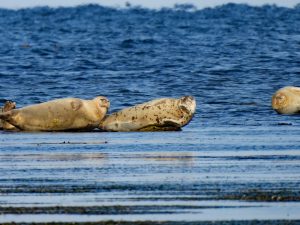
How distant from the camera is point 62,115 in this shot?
17.3 meters

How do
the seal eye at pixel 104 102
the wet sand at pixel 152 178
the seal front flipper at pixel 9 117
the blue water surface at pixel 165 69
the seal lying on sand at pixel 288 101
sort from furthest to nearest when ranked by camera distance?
the blue water surface at pixel 165 69
the seal lying on sand at pixel 288 101
the seal front flipper at pixel 9 117
the seal eye at pixel 104 102
the wet sand at pixel 152 178

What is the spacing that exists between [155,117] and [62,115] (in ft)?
4.18

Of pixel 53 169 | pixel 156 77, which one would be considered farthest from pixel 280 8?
pixel 53 169

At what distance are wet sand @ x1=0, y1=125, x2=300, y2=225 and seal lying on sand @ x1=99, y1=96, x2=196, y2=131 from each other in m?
0.43

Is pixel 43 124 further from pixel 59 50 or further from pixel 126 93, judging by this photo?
pixel 59 50

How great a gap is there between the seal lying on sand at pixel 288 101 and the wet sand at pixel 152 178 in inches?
111

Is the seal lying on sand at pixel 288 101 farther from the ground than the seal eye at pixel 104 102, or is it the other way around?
the seal eye at pixel 104 102

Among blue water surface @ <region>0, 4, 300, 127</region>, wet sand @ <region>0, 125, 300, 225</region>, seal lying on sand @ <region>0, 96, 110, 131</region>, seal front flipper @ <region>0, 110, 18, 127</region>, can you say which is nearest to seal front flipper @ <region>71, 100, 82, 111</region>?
seal lying on sand @ <region>0, 96, 110, 131</region>

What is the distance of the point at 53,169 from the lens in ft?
41.8

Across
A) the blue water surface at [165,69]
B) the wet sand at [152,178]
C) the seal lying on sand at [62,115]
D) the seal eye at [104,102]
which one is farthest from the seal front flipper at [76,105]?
the blue water surface at [165,69]

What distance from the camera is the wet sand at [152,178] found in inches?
384

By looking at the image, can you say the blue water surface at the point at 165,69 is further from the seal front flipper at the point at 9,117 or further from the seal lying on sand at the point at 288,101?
the seal front flipper at the point at 9,117

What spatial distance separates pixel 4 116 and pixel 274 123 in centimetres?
397

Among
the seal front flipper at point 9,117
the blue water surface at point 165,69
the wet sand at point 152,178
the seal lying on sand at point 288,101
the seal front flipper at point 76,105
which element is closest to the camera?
the wet sand at point 152,178
